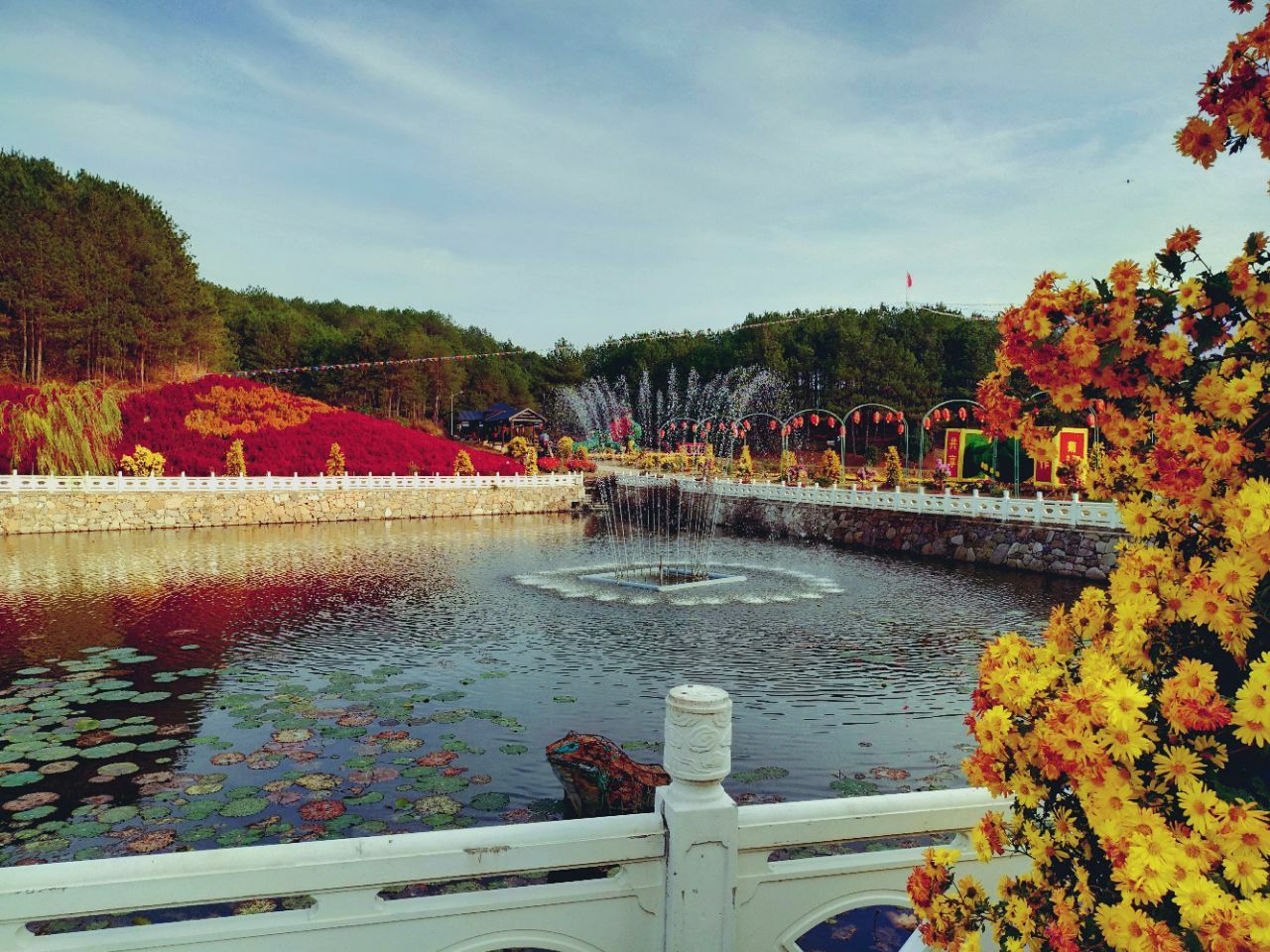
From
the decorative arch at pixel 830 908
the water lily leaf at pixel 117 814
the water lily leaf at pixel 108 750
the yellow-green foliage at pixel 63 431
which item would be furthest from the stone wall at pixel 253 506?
the decorative arch at pixel 830 908

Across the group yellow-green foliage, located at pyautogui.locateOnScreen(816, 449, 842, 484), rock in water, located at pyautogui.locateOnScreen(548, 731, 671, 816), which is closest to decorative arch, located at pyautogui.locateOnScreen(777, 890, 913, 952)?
rock in water, located at pyautogui.locateOnScreen(548, 731, 671, 816)

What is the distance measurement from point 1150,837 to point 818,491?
26506 mm

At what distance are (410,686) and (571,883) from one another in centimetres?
727

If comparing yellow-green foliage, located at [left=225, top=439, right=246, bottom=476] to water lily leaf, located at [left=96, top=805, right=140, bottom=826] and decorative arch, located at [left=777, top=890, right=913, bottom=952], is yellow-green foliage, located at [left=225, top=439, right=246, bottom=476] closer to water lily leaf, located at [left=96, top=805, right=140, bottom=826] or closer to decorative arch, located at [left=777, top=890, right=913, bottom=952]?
water lily leaf, located at [left=96, top=805, right=140, bottom=826]

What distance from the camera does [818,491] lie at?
27891 mm

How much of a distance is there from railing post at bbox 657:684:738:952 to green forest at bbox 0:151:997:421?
34291mm

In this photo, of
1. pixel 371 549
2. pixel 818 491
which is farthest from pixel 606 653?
pixel 818 491

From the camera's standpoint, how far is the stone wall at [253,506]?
24.5 m

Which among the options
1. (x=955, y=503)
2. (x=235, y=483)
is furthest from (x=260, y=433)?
(x=955, y=503)

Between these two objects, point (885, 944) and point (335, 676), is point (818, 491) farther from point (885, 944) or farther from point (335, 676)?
point (885, 944)

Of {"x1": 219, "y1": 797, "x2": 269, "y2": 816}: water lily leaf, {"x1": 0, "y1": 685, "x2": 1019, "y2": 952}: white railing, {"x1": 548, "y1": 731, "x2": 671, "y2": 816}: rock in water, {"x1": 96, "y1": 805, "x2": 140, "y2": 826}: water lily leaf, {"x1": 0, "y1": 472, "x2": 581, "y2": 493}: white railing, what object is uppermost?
{"x1": 0, "y1": 685, "x2": 1019, "y2": 952}: white railing

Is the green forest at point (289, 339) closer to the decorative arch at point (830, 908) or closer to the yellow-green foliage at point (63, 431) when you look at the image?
the yellow-green foliage at point (63, 431)

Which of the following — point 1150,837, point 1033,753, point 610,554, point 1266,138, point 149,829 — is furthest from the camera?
point 610,554

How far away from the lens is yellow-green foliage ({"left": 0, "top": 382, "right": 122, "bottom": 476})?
2547 cm
